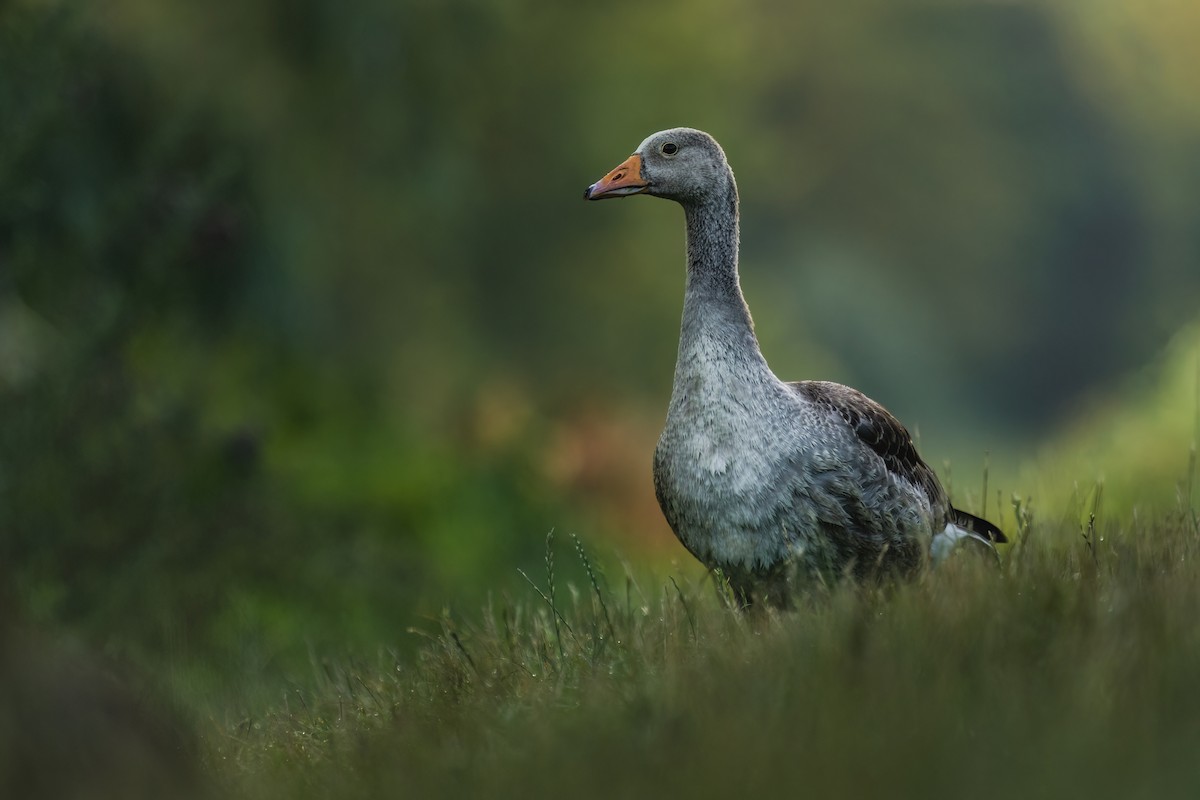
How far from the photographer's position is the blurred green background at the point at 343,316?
7.43m

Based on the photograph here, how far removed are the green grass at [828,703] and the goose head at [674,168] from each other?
6.82 feet

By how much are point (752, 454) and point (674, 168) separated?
1.44 meters

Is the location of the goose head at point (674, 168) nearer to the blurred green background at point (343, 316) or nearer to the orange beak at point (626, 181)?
the orange beak at point (626, 181)

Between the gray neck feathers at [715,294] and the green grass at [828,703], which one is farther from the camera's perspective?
the gray neck feathers at [715,294]

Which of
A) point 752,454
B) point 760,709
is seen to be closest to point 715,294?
point 752,454

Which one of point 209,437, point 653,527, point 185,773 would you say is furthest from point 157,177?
point 653,527

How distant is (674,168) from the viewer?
6.23 metres

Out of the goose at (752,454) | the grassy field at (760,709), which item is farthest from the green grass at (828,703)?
the goose at (752,454)

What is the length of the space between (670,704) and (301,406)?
11.5m

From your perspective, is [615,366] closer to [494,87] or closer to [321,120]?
[494,87]

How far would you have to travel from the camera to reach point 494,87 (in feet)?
58.3

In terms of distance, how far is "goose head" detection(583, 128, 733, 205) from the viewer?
6.22 meters

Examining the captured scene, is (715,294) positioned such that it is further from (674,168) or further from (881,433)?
(881,433)

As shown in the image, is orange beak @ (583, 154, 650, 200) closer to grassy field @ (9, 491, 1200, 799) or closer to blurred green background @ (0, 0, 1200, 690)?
grassy field @ (9, 491, 1200, 799)
